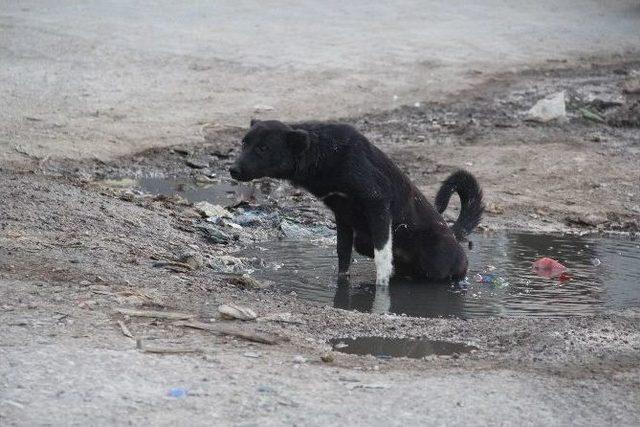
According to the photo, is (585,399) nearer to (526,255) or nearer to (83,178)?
(526,255)

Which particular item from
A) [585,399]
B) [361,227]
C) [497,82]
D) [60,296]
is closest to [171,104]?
[497,82]

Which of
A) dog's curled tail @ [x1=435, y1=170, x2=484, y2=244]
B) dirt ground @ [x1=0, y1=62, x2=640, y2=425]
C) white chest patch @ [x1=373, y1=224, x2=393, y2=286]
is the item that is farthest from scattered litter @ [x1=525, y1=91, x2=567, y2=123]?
white chest patch @ [x1=373, y1=224, x2=393, y2=286]

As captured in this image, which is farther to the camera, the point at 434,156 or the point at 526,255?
the point at 434,156

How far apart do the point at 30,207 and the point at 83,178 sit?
238 centimetres

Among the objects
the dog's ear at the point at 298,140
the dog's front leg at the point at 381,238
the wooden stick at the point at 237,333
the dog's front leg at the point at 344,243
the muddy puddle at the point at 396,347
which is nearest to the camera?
the wooden stick at the point at 237,333

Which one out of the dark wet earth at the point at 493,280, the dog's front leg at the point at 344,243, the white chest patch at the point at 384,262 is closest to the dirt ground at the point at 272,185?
the dark wet earth at the point at 493,280

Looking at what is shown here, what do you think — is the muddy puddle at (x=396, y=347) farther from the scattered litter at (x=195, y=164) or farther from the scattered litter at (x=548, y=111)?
the scattered litter at (x=548, y=111)

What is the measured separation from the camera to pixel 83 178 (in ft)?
39.0

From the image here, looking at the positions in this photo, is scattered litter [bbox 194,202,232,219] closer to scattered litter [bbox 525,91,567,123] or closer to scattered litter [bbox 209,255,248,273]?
scattered litter [bbox 209,255,248,273]

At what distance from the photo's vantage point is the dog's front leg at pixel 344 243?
927cm

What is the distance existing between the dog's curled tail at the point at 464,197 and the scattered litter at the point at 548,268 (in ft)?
2.15

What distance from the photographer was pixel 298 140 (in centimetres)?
876

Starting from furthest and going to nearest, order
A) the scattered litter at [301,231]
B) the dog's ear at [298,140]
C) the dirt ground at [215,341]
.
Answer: the scattered litter at [301,231] → the dog's ear at [298,140] → the dirt ground at [215,341]

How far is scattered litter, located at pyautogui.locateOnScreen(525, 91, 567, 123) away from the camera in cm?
1556
